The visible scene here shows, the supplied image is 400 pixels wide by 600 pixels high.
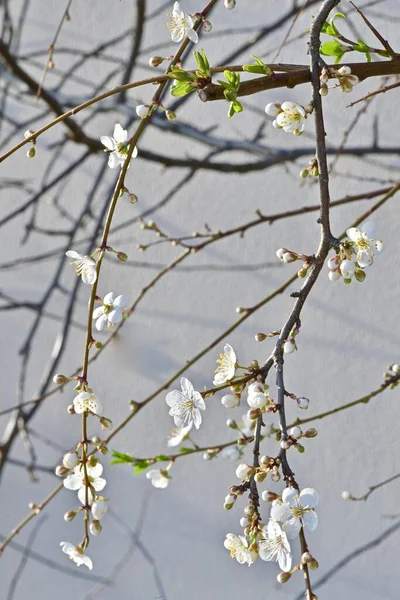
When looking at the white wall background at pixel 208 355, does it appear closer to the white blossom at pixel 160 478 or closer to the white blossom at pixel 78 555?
the white blossom at pixel 160 478

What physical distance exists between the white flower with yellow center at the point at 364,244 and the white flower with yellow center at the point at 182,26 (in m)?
0.21

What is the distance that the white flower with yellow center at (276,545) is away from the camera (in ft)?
1.85

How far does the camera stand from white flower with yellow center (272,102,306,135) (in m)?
0.59

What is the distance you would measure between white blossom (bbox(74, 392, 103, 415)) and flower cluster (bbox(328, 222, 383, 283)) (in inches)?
9.0

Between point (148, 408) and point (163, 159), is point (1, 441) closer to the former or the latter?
point (148, 408)

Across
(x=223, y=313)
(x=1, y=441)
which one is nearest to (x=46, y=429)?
(x=1, y=441)

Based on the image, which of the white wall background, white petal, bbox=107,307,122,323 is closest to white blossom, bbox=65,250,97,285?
white petal, bbox=107,307,122,323

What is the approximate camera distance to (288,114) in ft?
1.96

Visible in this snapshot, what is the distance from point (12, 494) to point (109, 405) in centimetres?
24

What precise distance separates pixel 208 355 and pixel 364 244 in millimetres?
632

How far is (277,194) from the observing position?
48.8 inches

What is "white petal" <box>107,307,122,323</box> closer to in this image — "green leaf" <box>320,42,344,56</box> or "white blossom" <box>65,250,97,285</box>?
"white blossom" <box>65,250,97,285</box>

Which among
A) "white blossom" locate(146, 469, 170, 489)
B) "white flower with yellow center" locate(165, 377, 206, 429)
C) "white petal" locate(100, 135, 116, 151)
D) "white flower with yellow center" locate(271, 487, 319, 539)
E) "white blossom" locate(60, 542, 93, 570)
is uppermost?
"white petal" locate(100, 135, 116, 151)

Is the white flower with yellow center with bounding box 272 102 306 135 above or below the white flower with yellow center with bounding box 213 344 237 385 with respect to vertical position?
above
